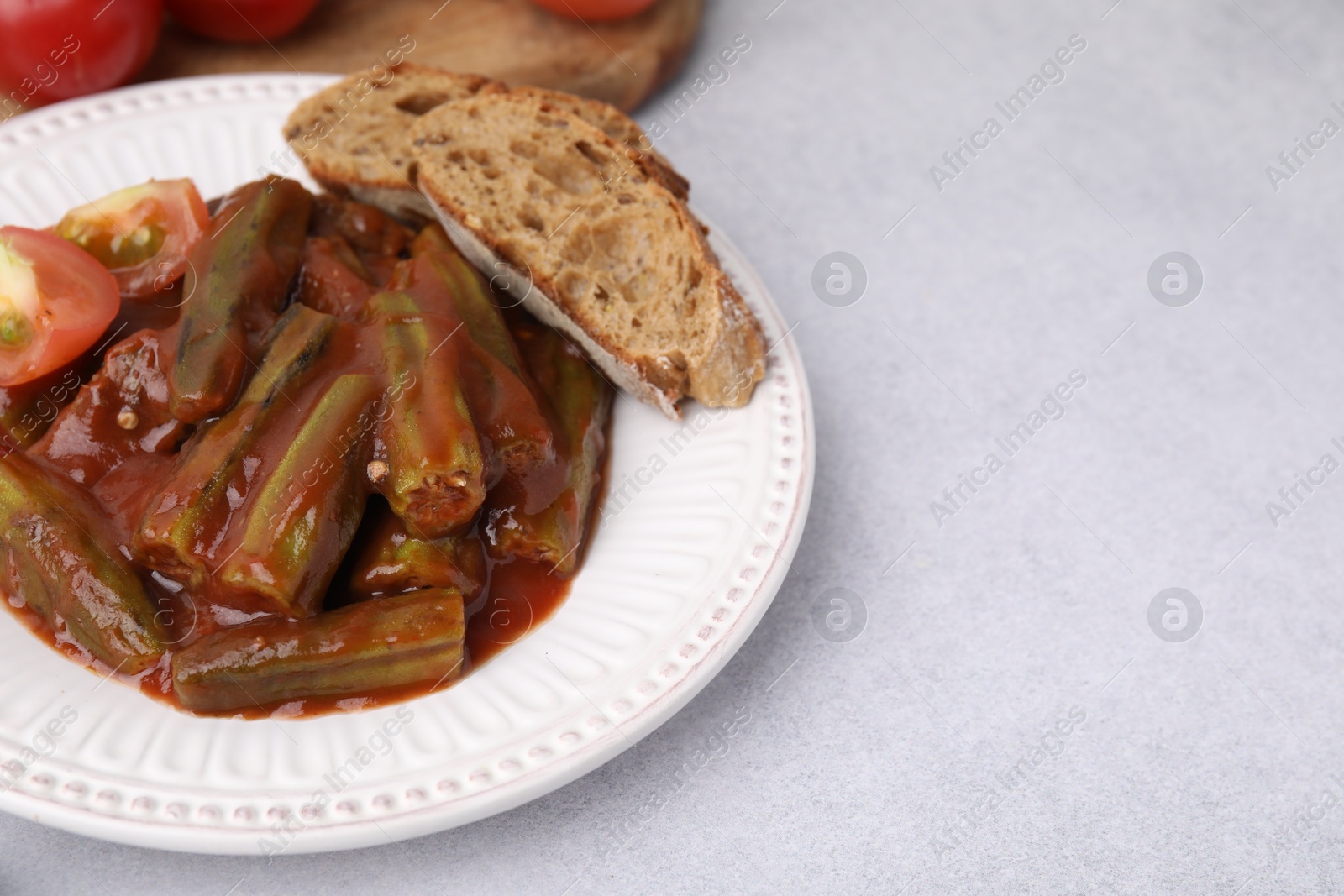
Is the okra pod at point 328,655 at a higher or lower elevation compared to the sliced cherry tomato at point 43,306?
lower

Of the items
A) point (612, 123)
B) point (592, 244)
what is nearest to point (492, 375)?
point (592, 244)

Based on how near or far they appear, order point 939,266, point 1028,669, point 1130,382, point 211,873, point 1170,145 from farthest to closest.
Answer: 1. point 1170,145
2. point 939,266
3. point 1130,382
4. point 1028,669
5. point 211,873

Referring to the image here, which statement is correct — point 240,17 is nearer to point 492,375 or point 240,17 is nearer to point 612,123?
point 612,123

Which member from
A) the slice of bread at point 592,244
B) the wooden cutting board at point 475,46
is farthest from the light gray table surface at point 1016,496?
the slice of bread at point 592,244

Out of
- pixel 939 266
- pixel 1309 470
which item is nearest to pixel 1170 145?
pixel 939 266

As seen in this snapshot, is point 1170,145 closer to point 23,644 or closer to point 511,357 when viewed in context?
point 511,357

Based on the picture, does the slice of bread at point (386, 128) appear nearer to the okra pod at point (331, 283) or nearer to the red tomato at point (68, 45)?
the okra pod at point (331, 283)
